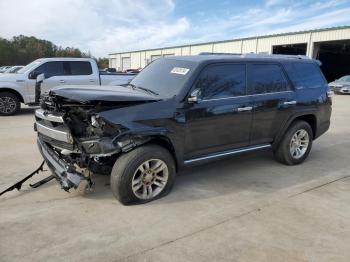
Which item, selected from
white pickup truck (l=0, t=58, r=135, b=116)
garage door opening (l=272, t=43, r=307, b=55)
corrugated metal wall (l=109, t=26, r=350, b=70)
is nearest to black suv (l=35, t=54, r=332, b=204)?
white pickup truck (l=0, t=58, r=135, b=116)

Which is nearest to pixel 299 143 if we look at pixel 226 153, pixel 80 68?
pixel 226 153

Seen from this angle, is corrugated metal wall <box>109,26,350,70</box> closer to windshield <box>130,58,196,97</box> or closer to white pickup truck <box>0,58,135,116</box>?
white pickup truck <box>0,58,135,116</box>

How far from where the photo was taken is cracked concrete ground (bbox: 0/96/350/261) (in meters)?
3.23

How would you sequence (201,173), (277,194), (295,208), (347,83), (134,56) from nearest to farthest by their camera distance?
1. (295,208)
2. (277,194)
3. (201,173)
4. (347,83)
5. (134,56)

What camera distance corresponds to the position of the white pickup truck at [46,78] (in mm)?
11094

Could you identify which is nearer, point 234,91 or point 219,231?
point 219,231

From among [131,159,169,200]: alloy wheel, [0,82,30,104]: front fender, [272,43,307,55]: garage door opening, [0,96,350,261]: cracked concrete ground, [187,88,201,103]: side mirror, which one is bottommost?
[0,96,350,261]: cracked concrete ground

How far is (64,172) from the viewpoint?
13.1 ft

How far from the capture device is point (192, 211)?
4.09 meters

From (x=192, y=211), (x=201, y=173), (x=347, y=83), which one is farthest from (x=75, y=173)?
(x=347, y=83)

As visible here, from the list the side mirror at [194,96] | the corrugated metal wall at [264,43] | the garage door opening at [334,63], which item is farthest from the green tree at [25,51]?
the side mirror at [194,96]

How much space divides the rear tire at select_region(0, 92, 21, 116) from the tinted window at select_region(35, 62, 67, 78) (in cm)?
122

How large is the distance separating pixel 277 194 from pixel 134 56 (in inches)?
2132

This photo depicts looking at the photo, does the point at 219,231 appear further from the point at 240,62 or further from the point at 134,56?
the point at 134,56
